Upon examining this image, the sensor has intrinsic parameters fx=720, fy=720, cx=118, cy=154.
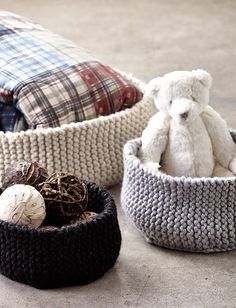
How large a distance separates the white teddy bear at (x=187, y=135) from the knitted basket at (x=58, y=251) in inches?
8.6

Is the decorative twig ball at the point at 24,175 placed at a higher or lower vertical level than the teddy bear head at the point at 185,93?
lower

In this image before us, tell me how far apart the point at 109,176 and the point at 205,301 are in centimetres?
49

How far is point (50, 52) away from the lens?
181 cm

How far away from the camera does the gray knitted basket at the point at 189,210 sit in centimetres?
143

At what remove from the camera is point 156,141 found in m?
1.53

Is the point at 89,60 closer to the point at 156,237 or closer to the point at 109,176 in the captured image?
the point at 109,176

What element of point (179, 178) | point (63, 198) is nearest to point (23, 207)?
point (63, 198)

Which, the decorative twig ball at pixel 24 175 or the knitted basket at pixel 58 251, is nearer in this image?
the knitted basket at pixel 58 251

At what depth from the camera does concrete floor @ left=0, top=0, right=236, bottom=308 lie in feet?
4.40

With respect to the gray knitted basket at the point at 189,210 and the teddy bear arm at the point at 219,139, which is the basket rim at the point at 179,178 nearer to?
the gray knitted basket at the point at 189,210

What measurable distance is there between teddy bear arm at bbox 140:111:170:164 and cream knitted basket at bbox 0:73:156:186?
16 cm

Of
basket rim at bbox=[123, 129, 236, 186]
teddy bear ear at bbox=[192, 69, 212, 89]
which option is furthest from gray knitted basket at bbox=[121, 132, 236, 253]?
teddy bear ear at bbox=[192, 69, 212, 89]

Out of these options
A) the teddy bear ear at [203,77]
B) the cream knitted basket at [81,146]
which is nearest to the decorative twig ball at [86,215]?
the cream knitted basket at [81,146]

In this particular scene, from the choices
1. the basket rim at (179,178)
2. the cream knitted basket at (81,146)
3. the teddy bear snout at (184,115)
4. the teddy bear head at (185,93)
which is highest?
the teddy bear head at (185,93)
